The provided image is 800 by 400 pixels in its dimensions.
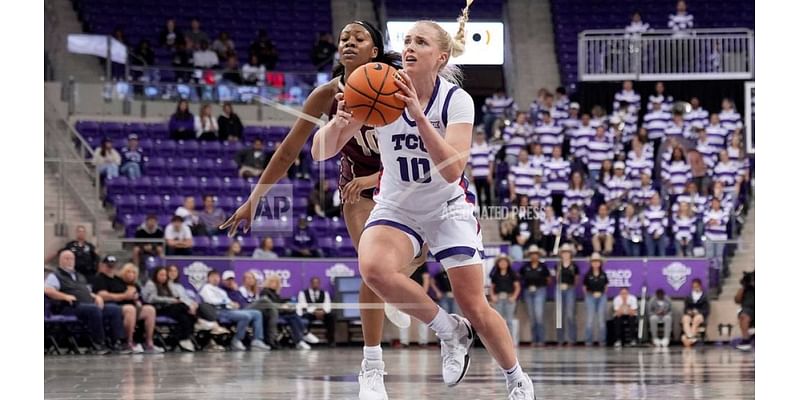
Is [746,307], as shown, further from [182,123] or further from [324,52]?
[182,123]

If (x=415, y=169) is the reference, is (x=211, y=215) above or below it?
below

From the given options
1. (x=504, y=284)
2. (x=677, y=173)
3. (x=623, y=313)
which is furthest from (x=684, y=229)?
(x=504, y=284)

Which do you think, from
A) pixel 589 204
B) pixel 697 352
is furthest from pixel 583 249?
pixel 697 352

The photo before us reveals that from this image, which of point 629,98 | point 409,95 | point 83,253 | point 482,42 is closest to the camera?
point 409,95

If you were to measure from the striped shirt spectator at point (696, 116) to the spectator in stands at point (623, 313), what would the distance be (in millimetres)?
1489

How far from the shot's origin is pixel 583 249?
10273 millimetres

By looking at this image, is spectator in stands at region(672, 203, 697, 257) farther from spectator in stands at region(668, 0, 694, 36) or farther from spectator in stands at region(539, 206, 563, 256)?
spectator in stands at region(668, 0, 694, 36)

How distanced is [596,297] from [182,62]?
11.8 feet

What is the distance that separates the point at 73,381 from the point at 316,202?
6.00 ft

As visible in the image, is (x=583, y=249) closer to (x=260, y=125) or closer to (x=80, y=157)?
(x=260, y=125)

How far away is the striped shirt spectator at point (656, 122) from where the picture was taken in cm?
1086

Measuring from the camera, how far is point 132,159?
8953mm

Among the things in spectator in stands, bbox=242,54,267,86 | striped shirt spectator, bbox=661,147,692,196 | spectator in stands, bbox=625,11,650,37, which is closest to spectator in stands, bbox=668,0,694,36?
spectator in stands, bbox=625,11,650,37

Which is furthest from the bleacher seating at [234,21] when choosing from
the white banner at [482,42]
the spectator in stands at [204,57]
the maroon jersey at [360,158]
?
the maroon jersey at [360,158]
